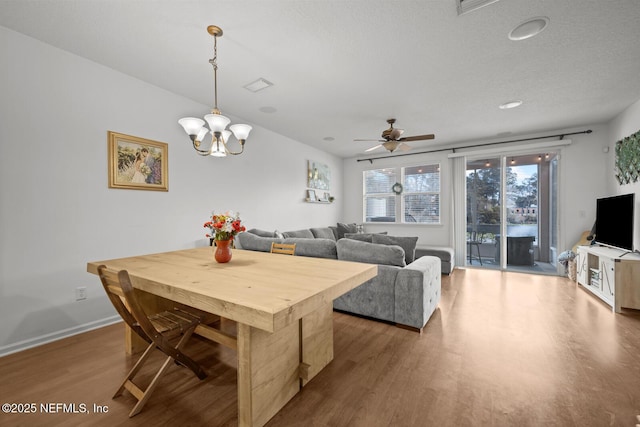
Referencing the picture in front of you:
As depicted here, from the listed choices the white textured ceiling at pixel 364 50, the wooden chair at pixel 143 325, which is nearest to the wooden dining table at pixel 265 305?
the wooden chair at pixel 143 325

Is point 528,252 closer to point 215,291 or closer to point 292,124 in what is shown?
point 292,124

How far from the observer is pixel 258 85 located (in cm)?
304

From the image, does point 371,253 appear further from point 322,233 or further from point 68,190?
point 68,190

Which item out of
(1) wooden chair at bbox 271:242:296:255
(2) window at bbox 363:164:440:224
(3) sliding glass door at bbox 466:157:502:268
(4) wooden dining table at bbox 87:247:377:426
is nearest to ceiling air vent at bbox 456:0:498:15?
(4) wooden dining table at bbox 87:247:377:426

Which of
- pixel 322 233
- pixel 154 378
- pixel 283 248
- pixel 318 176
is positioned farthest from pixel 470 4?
pixel 318 176

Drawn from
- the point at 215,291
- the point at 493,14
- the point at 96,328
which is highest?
the point at 493,14

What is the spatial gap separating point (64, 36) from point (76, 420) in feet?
9.54

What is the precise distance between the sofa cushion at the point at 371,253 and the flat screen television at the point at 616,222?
9.58 feet

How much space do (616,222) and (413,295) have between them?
3.22 meters

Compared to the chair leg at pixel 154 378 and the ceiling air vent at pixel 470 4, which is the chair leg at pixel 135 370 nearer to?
the chair leg at pixel 154 378

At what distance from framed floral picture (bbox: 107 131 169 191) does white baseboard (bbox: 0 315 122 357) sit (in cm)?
140

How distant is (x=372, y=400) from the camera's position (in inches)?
63.0

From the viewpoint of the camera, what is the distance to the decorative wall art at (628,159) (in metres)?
3.42

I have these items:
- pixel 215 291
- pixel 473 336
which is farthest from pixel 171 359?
pixel 473 336
